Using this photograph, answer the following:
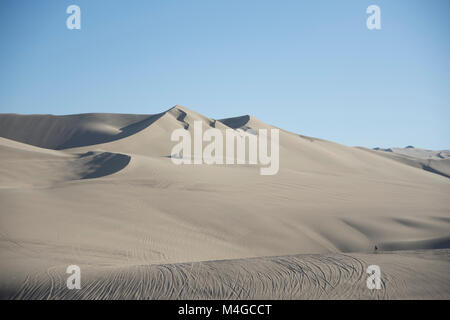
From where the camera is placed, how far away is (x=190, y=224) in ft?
37.9

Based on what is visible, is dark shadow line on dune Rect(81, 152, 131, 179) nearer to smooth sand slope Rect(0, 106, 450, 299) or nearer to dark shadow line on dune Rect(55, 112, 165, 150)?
smooth sand slope Rect(0, 106, 450, 299)

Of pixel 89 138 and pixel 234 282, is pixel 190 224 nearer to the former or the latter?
pixel 234 282

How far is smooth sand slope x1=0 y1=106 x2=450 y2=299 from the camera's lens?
648 centimetres

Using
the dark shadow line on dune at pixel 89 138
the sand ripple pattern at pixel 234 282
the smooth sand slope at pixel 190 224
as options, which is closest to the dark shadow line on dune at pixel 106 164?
the smooth sand slope at pixel 190 224

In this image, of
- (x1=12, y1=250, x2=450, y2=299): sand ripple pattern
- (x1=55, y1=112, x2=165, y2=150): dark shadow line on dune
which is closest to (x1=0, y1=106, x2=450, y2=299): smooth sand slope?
(x1=12, y1=250, x2=450, y2=299): sand ripple pattern

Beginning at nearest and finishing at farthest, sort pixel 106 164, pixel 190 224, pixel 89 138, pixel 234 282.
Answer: pixel 234 282, pixel 190 224, pixel 106 164, pixel 89 138

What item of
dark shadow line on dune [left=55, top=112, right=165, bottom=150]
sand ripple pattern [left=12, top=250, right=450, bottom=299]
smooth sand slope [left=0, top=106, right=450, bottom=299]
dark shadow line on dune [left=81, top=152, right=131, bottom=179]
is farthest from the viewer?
dark shadow line on dune [left=55, top=112, right=165, bottom=150]

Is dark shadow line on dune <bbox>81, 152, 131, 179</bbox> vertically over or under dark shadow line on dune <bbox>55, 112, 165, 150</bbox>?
under

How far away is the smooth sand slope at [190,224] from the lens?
6484 mm

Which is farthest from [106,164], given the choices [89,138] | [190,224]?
[89,138]

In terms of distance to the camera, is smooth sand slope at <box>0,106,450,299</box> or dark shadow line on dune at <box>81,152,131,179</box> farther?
dark shadow line on dune at <box>81,152,131,179</box>

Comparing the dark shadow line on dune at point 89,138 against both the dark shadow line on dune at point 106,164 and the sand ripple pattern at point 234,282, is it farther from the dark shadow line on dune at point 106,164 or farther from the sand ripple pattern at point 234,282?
the sand ripple pattern at point 234,282
